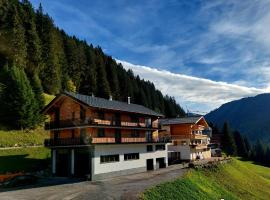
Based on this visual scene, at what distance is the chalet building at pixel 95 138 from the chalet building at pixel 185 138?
1964cm

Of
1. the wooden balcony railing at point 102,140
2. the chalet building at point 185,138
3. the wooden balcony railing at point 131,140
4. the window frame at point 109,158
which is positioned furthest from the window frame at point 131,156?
the chalet building at point 185,138

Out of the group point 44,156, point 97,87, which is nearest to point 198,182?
point 44,156

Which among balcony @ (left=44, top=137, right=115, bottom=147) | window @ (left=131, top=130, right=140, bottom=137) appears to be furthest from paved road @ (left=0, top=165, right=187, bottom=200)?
window @ (left=131, top=130, right=140, bottom=137)

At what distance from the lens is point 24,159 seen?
191ft

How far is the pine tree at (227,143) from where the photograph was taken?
126 m

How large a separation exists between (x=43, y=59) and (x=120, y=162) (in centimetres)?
6002

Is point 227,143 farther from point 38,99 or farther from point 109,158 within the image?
point 109,158

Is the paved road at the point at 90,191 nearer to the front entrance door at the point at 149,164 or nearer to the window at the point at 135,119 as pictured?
the window at the point at 135,119

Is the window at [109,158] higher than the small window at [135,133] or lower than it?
lower

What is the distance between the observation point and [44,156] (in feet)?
204

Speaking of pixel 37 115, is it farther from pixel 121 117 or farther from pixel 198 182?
pixel 198 182

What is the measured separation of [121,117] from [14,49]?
5336cm

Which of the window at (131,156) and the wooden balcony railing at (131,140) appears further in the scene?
the window at (131,156)

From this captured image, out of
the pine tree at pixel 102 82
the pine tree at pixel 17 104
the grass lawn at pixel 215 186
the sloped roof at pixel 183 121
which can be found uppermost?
the pine tree at pixel 102 82
